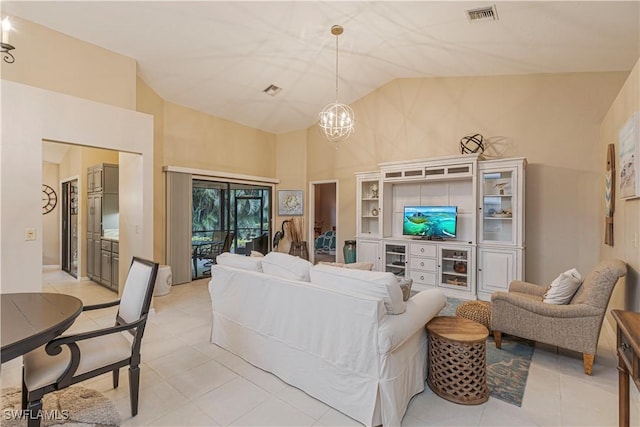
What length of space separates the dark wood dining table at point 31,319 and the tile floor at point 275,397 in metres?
0.84

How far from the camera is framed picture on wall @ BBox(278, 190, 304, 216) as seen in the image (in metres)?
7.63

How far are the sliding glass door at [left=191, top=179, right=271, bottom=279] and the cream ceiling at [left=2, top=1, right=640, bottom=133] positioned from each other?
195 centimetres

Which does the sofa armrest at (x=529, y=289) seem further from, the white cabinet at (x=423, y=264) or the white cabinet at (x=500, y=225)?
the white cabinet at (x=423, y=264)

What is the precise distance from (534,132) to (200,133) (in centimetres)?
604

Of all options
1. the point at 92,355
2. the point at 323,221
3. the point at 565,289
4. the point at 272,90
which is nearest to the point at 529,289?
the point at 565,289

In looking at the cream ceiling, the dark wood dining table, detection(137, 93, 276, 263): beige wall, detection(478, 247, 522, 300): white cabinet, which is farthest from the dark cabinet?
detection(478, 247, 522, 300): white cabinet

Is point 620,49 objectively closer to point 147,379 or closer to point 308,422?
point 308,422

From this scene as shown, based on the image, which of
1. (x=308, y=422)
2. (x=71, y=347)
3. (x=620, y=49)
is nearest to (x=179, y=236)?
(x=71, y=347)

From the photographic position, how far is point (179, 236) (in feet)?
19.0

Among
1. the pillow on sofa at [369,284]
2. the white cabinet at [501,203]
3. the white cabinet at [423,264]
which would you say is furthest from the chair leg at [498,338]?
the white cabinet at [423,264]

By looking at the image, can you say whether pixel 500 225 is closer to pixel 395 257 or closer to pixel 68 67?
pixel 395 257

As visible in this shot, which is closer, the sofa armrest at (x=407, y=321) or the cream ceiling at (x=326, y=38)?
the sofa armrest at (x=407, y=321)

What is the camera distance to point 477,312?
3.23 meters

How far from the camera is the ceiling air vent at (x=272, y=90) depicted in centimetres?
570
